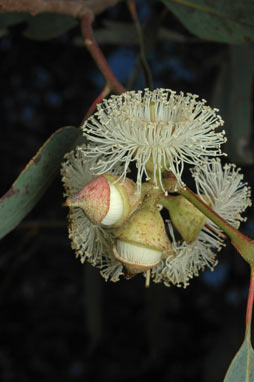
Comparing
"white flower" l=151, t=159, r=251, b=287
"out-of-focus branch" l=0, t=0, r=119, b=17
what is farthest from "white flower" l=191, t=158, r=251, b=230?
"out-of-focus branch" l=0, t=0, r=119, b=17

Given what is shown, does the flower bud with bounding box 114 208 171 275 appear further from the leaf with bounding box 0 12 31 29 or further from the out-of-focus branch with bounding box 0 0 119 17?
the leaf with bounding box 0 12 31 29

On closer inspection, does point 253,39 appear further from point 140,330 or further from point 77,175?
point 140,330

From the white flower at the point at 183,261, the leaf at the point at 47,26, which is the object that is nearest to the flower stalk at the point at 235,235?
the white flower at the point at 183,261

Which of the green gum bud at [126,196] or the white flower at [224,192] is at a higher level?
the white flower at [224,192]

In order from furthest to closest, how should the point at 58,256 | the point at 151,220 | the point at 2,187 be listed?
the point at 58,256 → the point at 2,187 → the point at 151,220

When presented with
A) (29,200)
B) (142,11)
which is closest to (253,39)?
(29,200)

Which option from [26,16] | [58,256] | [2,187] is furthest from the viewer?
[58,256]

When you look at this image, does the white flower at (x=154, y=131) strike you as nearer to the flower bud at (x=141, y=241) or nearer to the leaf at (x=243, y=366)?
the flower bud at (x=141, y=241)

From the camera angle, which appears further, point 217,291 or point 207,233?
point 217,291
